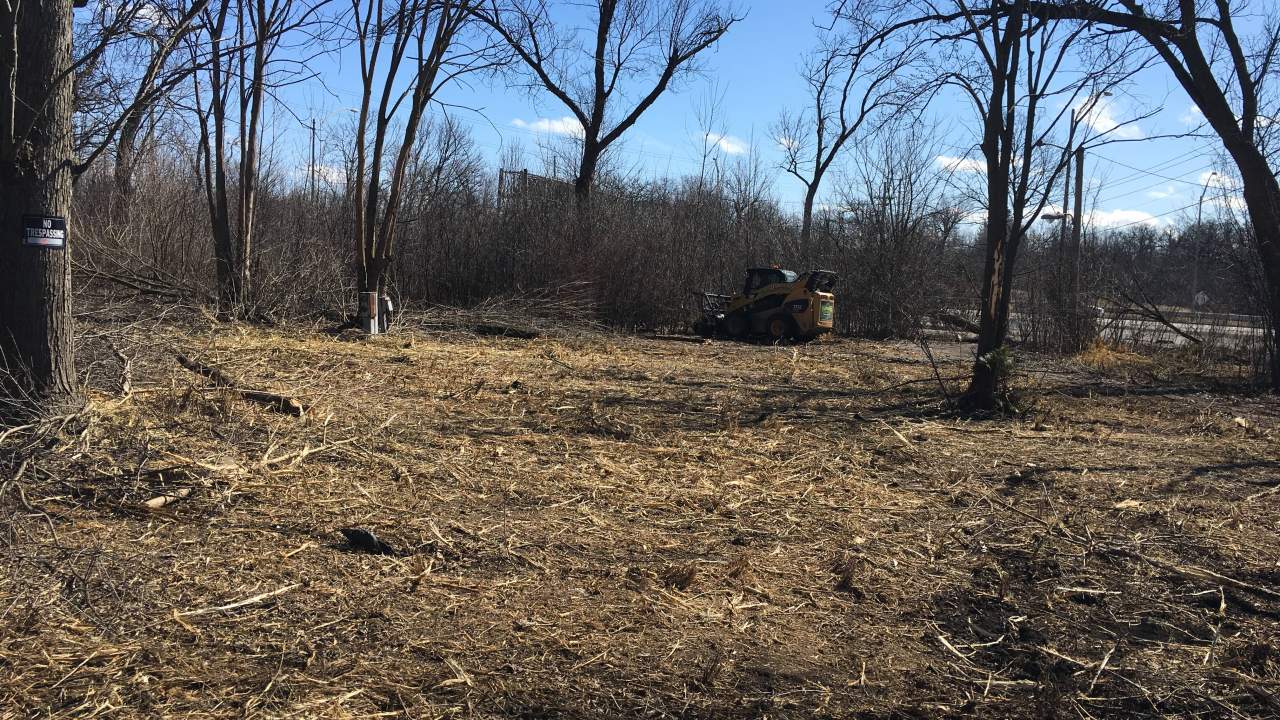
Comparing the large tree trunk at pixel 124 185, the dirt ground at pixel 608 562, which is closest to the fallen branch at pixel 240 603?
the dirt ground at pixel 608 562

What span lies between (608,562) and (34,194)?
388 centimetres

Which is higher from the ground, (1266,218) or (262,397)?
(1266,218)

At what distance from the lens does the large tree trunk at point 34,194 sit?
5.12 metres

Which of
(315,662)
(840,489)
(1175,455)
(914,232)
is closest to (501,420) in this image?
(840,489)

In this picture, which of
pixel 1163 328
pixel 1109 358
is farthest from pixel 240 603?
pixel 1163 328

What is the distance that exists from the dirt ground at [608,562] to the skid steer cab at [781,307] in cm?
1057

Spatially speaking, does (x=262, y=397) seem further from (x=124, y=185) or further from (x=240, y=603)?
(x=124, y=185)

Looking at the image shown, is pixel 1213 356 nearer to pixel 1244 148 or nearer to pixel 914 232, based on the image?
pixel 1244 148

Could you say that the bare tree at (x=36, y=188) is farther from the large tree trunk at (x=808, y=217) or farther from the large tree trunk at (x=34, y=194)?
the large tree trunk at (x=808, y=217)

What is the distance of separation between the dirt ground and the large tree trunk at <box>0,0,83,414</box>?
35cm

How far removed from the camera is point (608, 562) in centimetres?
446

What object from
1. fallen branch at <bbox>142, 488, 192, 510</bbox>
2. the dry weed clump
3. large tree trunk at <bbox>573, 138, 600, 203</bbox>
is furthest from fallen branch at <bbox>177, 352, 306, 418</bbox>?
large tree trunk at <bbox>573, 138, 600, 203</bbox>

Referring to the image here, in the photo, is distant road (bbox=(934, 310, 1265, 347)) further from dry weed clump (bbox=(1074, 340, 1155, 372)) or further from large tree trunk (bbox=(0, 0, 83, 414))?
large tree trunk (bbox=(0, 0, 83, 414))

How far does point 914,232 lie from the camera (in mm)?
23203
